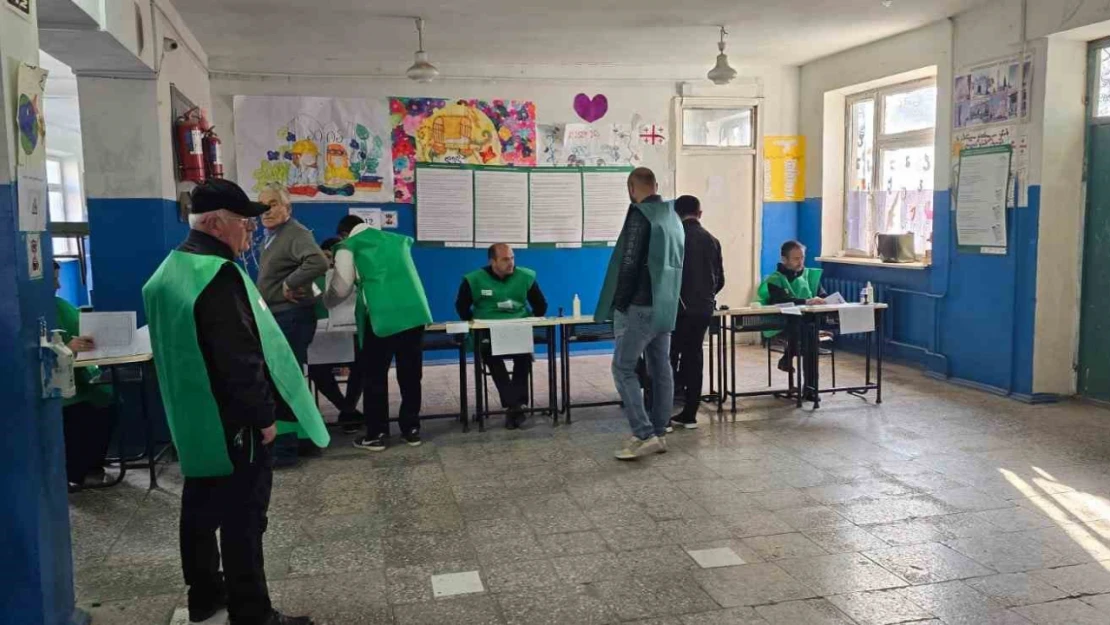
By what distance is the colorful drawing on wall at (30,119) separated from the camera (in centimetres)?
237

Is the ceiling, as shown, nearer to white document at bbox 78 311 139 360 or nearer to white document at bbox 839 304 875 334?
white document at bbox 839 304 875 334

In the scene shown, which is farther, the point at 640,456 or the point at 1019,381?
the point at 1019,381

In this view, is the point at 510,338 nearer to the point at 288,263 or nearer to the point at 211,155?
the point at 288,263

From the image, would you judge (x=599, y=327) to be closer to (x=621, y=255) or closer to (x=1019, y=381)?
(x=621, y=255)

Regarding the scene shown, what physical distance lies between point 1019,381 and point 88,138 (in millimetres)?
6085

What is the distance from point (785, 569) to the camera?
10.1ft

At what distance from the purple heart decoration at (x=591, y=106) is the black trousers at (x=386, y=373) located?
3738 millimetres

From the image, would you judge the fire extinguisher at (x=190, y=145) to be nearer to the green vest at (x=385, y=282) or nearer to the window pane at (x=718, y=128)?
the green vest at (x=385, y=282)

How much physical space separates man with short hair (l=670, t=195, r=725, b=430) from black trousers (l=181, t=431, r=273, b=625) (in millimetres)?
2987

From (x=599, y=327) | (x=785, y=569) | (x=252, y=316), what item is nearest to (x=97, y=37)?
(x=252, y=316)

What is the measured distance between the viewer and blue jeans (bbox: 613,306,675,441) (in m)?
4.34

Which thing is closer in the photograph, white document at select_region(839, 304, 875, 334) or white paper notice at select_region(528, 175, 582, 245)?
white document at select_region(839, 304, 875, 334)

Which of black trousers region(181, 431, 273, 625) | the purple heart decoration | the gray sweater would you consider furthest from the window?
black trousers region(181, 431, 273, 625)

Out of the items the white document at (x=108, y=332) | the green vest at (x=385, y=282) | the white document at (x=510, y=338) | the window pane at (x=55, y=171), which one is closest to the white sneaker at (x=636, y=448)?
the white document at (x=510, y=338)
